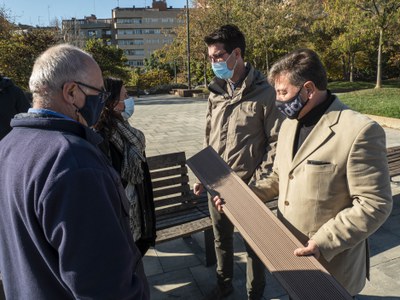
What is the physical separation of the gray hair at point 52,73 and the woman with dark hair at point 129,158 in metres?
1.06

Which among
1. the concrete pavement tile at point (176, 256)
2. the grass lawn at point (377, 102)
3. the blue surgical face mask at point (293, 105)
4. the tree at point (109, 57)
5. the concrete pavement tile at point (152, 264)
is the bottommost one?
the concrete pavement tile at point (152, 264)

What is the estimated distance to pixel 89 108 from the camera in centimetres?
154

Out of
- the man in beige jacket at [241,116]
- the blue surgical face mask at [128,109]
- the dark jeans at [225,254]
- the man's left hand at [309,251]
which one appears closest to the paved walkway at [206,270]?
the dark jeans at [225,254]

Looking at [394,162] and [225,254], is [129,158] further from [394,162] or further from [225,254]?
[394,162]

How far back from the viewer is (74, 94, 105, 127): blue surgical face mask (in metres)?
1.50

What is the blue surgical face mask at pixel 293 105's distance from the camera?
74.5 inches

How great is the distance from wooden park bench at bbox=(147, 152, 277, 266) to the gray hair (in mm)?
2176

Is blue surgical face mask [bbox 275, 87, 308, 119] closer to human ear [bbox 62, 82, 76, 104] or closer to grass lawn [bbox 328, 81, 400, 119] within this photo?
human ear [bbox 62, 82, 76, 104]

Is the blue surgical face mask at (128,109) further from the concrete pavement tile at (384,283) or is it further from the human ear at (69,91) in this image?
the concrete pavement tile at (384,283)

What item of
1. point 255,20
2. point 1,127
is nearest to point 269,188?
point 1,127

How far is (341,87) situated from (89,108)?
24.1 metres

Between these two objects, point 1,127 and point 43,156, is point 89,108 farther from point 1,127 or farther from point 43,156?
point 1,127

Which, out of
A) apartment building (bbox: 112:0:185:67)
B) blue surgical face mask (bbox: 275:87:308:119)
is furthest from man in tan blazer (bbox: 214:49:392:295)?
apartment building (bbox: 112:0:185:67)

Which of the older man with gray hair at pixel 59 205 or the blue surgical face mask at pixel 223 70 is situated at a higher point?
the blue surgical face mask at pixel 223 70
